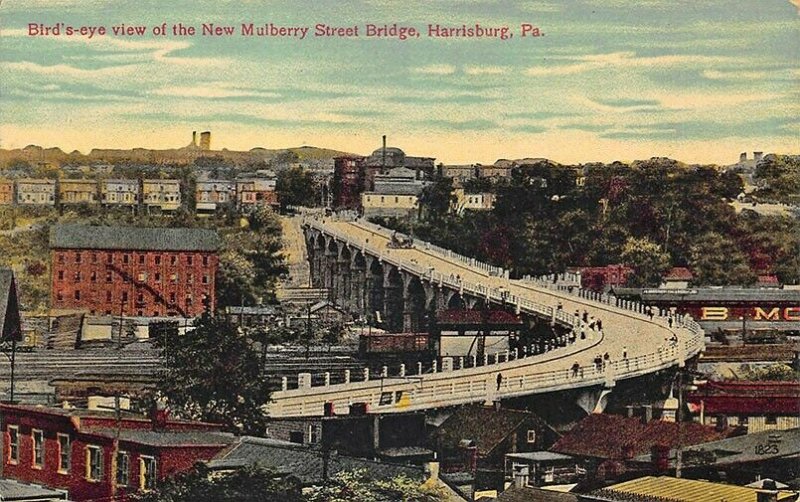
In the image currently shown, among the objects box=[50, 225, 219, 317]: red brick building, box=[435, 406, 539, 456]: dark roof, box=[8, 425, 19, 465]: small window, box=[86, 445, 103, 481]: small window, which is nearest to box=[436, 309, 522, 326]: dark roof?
box=[435, 406, 539, 456]: dark roof

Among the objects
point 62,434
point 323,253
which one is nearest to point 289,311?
point 323,253

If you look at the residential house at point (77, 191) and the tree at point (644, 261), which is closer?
the residential house at point (77, 191)

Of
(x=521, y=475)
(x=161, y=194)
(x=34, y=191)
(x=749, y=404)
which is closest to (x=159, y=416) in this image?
(x=161, y=194)

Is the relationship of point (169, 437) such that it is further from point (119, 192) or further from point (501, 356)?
point (501, 356)

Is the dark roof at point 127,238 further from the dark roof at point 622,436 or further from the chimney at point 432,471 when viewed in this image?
the dark roof at point 622,436

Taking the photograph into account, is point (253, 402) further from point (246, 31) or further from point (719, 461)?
point (719, 461)

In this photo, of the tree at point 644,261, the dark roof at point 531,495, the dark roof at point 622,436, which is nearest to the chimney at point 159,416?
the dark roof at point 531,495
